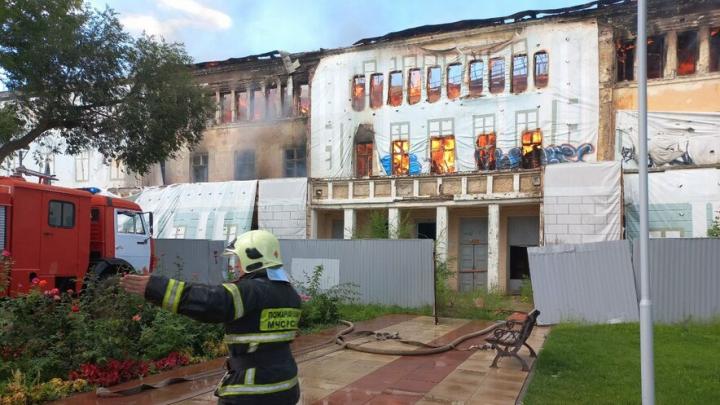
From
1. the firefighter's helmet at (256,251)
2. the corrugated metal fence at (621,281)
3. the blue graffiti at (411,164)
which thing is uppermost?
the blue graffiti at (411,164)

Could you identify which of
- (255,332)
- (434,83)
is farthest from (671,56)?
(255,332)

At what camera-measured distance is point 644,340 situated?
17.1 ft

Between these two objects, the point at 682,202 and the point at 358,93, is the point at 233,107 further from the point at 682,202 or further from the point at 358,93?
the point at 682,202

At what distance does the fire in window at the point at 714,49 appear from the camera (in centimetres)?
2222

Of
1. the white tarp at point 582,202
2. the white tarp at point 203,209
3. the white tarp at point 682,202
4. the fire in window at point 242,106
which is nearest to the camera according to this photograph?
the white tarp at point 682,202

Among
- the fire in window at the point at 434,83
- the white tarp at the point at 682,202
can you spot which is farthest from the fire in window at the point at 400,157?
the white tarp at the point at 682,202

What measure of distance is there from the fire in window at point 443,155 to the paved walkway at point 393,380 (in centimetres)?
1562

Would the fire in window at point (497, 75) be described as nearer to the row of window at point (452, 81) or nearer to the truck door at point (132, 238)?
the row of window at point (452, 81)

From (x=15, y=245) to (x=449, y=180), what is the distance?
58.2 ft

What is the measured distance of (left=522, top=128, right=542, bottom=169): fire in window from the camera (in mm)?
24172

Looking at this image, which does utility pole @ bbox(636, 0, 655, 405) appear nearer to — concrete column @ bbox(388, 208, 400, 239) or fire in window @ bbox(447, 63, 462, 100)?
concrete column @ bbox(388, 208, 400, 239)

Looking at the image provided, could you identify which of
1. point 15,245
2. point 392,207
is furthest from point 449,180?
point 15,245

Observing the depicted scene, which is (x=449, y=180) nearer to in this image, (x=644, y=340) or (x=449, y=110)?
(x=449, y=110)

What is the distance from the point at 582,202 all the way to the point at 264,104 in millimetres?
16750
